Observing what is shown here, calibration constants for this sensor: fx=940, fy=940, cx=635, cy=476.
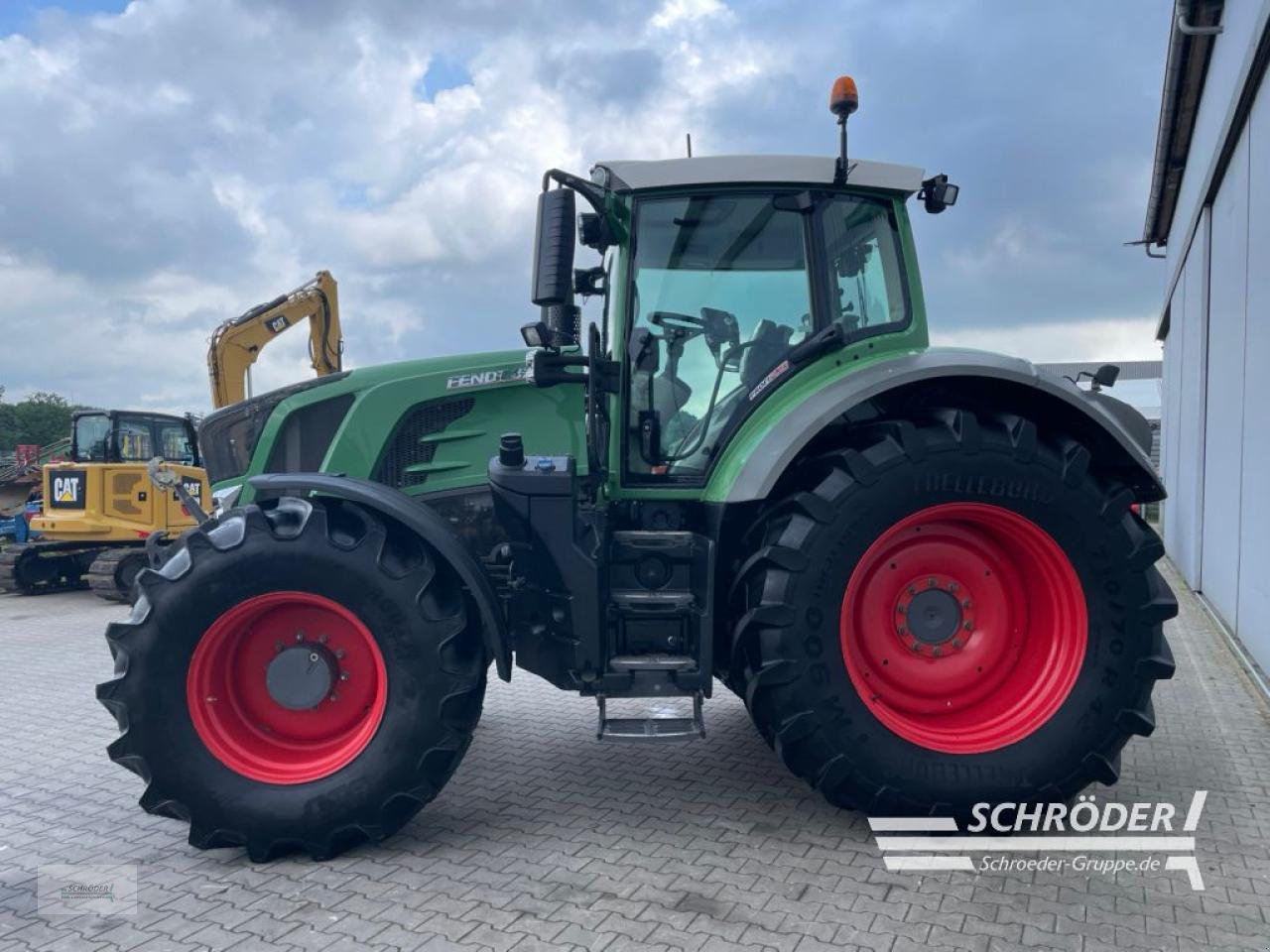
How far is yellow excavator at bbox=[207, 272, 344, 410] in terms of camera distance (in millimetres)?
10180

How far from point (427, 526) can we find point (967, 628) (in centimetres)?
219

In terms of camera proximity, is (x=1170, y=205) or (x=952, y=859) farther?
(x=1170, y=205)

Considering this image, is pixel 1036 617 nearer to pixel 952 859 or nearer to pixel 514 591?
pixel 952 859

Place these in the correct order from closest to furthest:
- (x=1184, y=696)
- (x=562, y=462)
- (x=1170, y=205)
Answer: (x=562, y=462) < (x=1184, y=696) < (x=1170, y=205)

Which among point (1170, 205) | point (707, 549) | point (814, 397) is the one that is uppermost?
point (1170, 205)

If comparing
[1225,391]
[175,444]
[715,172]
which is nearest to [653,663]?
[715,172]

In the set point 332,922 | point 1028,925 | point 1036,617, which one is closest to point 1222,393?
point 1036,617

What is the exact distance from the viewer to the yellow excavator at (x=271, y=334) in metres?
10.2

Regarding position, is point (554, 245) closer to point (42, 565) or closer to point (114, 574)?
point (114, 574)

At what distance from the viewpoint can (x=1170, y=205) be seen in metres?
13.0

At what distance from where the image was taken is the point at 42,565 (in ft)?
39.7

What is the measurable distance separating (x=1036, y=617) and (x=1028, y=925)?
1287 mm

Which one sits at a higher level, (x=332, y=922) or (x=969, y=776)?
(x=969, y=776)
